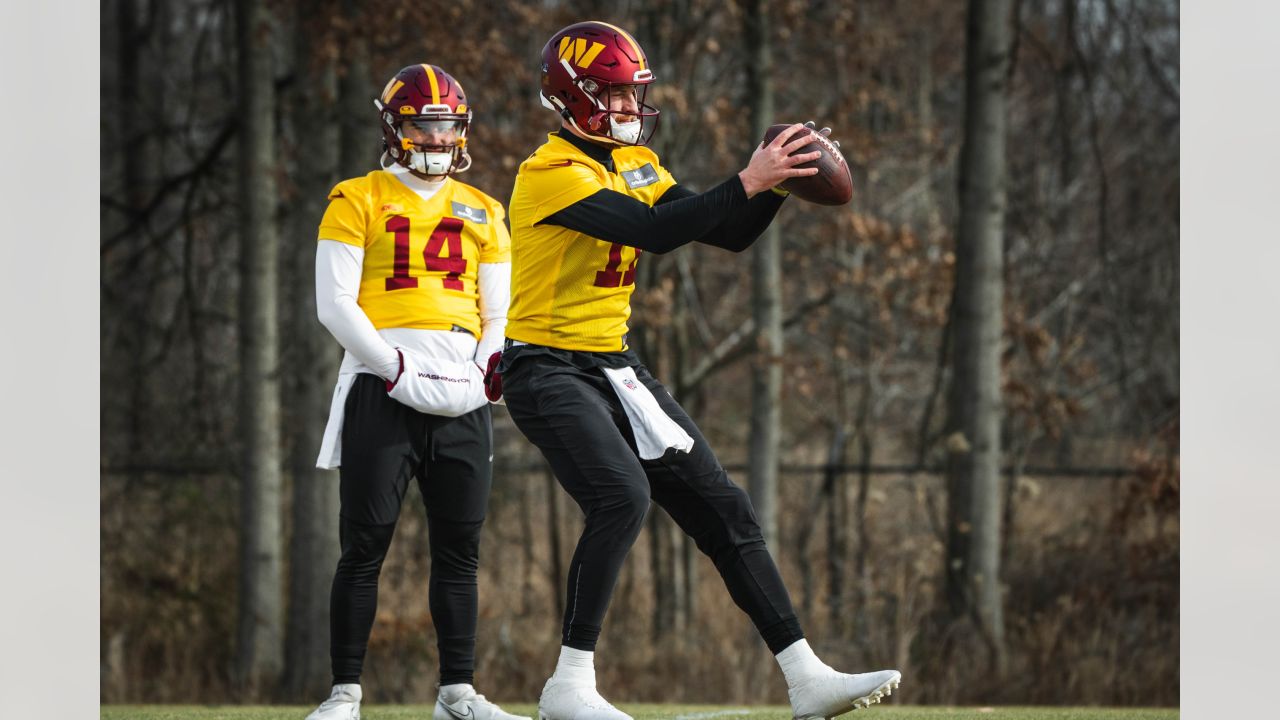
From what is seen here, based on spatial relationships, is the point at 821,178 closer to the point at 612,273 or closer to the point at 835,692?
the point at 612,273

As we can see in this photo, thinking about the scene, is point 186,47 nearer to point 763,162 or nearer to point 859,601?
point 859,601

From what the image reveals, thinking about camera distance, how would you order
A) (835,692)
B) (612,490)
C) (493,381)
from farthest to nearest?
(493,381) < (612,490) < (835,692)

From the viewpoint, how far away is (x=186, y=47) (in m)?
14.4

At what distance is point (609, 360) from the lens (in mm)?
4723

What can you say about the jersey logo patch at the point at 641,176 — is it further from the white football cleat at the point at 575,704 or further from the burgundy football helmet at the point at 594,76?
the white football cleat at the point at 575,704

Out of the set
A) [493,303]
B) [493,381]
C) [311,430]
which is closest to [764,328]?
[311,430]

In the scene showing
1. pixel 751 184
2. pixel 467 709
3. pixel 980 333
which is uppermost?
pixel 751 184

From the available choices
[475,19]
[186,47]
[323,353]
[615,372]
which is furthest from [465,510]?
[186,47]

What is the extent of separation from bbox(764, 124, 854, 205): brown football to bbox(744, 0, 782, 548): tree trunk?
21.3 feet

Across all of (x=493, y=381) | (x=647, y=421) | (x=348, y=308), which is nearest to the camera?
(x=647, y=421)

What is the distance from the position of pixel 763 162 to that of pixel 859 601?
28.6 feet

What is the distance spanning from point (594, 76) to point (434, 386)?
45.3 inches

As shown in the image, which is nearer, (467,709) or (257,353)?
(467,709)

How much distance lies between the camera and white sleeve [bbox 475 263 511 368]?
542 centimetres
